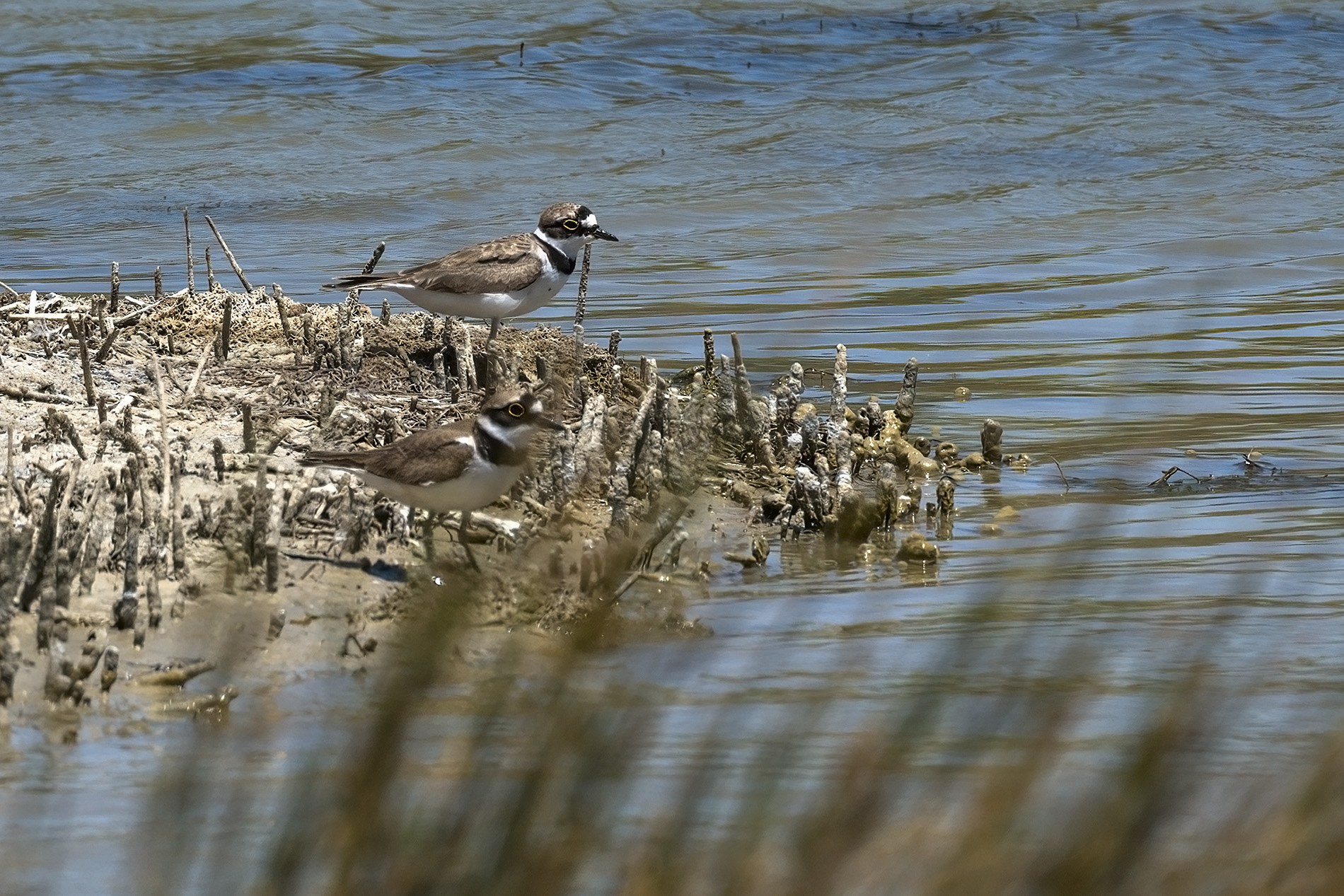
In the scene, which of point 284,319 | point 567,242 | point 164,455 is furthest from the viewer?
point 567,242

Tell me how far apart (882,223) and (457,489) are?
34.4 ft

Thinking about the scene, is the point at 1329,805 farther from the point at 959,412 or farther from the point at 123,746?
the point at 959,412

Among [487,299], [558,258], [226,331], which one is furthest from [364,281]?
[226,331]

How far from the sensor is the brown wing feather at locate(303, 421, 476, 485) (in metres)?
6.46

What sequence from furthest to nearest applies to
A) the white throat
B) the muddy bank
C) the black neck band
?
the white throat → the black neck band → the muddy bank

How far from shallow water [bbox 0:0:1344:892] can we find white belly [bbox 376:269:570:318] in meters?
0.90

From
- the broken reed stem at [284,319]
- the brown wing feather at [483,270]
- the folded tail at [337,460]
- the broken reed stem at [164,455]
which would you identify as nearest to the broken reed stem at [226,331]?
the broken reed stem at [284,319]

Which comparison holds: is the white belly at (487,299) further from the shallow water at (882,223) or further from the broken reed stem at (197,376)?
the broken reed stem at (197,376)

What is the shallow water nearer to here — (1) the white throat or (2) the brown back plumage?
(1) the white throat

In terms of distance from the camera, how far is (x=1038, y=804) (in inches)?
142

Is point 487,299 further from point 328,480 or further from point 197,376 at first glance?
point 328,480

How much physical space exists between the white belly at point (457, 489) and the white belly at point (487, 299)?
3.26m

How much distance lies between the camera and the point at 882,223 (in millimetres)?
16406

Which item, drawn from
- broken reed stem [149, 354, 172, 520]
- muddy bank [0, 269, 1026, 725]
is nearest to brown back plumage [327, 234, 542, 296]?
muddy bank [0, 269, 1026, 725]
